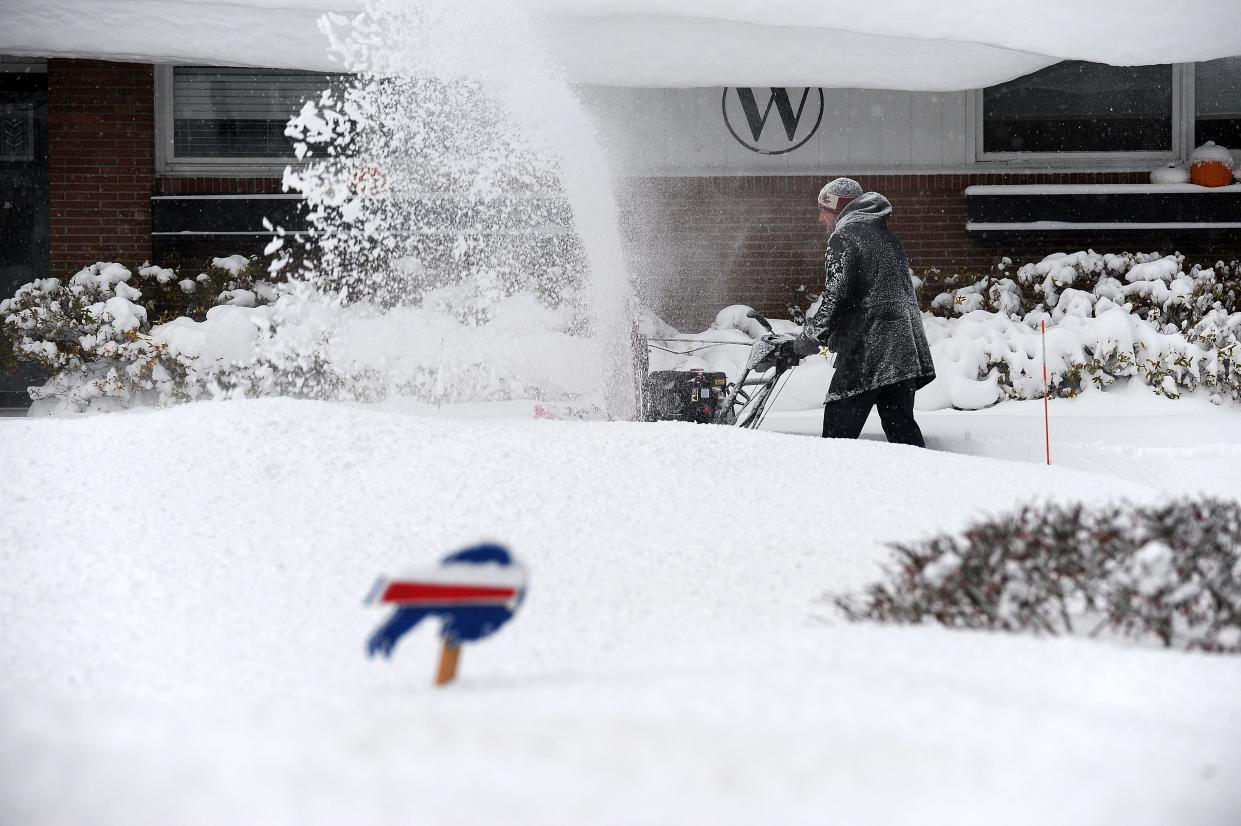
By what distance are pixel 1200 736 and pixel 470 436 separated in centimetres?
321

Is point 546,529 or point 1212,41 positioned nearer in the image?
point 546,529

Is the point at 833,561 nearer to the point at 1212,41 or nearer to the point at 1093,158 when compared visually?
the point at 1212,41

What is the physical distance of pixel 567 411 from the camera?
21.0 feet

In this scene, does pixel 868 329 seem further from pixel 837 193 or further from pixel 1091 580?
pixel 1091 580

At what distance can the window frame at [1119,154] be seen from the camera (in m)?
11.0

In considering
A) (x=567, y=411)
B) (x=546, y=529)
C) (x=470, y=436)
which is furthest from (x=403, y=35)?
(x=546, y=529)

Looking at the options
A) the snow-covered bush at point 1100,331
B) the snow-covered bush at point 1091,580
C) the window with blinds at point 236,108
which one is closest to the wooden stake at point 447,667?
the snow-covered bush at point 1091,580

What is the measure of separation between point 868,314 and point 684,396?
1104 mm

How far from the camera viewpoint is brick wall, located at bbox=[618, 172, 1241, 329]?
1087 centimetres

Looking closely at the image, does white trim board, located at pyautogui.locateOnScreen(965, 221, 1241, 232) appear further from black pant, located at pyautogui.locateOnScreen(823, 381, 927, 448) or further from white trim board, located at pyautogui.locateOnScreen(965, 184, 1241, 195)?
black pant, located at pyautogui.locateOnScreen(823, 381, 927, 448)

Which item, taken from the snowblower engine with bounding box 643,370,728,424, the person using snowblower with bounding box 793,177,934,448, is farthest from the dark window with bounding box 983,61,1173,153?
the snowblower engine with bounding box 643,370,728,424

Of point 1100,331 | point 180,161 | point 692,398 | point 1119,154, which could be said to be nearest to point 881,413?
point 692,398

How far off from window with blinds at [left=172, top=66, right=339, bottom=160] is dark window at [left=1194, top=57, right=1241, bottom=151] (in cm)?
837

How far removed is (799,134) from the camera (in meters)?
11.1
